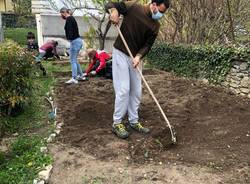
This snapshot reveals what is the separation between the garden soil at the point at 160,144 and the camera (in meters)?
4.03

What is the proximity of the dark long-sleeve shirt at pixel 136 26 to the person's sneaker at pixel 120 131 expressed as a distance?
1.00m

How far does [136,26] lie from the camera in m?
5.00

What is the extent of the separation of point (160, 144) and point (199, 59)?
4.40 m

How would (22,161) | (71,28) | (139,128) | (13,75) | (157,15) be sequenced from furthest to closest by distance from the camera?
(71,28), (13,75), (139,128), (157,15), (22,161)

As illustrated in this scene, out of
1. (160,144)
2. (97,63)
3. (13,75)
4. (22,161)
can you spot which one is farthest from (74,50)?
(22,161)

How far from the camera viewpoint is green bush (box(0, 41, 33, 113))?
5.28 m

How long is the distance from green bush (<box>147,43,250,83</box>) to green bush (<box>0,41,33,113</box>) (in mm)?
4021

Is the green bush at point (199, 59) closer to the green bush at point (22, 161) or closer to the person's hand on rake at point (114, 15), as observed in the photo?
the person's hand on rake at point (114, 15)

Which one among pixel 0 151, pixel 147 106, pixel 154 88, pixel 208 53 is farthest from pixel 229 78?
pixel 0 151

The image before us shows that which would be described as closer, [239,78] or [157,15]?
[157,15]

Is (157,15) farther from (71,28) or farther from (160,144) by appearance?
(71,28)

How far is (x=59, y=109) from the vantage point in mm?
6543

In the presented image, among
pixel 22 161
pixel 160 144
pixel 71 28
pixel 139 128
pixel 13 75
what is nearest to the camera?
pixel 22 161

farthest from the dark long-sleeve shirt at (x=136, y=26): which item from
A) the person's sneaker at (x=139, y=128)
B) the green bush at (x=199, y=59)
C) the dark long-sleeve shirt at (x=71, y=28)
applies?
the dark long-sleeve shirt at (x=71, y=28)
